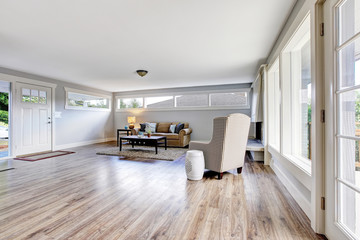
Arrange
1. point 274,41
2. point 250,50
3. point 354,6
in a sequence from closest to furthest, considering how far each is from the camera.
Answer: point 354,6, point 274,41, point 250,50

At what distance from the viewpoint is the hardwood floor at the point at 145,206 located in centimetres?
145

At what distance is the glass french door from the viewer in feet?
3.69

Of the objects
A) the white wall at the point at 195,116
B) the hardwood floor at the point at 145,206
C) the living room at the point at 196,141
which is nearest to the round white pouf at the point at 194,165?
the living room at the point at 196,141

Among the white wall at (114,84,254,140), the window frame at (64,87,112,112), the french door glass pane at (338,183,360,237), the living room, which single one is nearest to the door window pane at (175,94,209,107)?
the white wall at (114,84,254,140)

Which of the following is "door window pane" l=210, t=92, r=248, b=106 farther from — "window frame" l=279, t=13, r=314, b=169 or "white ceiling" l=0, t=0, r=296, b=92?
"window frame" l=279, t=13, r=314, b=169

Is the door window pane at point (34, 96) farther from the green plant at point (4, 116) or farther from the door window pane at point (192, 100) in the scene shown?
the door window pane at point (192, 100)

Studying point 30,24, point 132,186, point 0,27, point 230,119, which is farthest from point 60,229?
point 0,27

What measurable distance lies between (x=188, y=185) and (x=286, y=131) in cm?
163

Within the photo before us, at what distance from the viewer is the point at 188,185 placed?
2.51 m

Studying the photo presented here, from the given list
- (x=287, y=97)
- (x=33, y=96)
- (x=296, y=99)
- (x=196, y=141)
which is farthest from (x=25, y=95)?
(x=296, y=99)

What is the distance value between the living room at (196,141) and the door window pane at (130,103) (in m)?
2.35

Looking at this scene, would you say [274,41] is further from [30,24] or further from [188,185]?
[30,24]

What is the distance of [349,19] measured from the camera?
119 centimetres

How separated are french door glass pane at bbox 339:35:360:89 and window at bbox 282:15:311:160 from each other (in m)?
1.17
